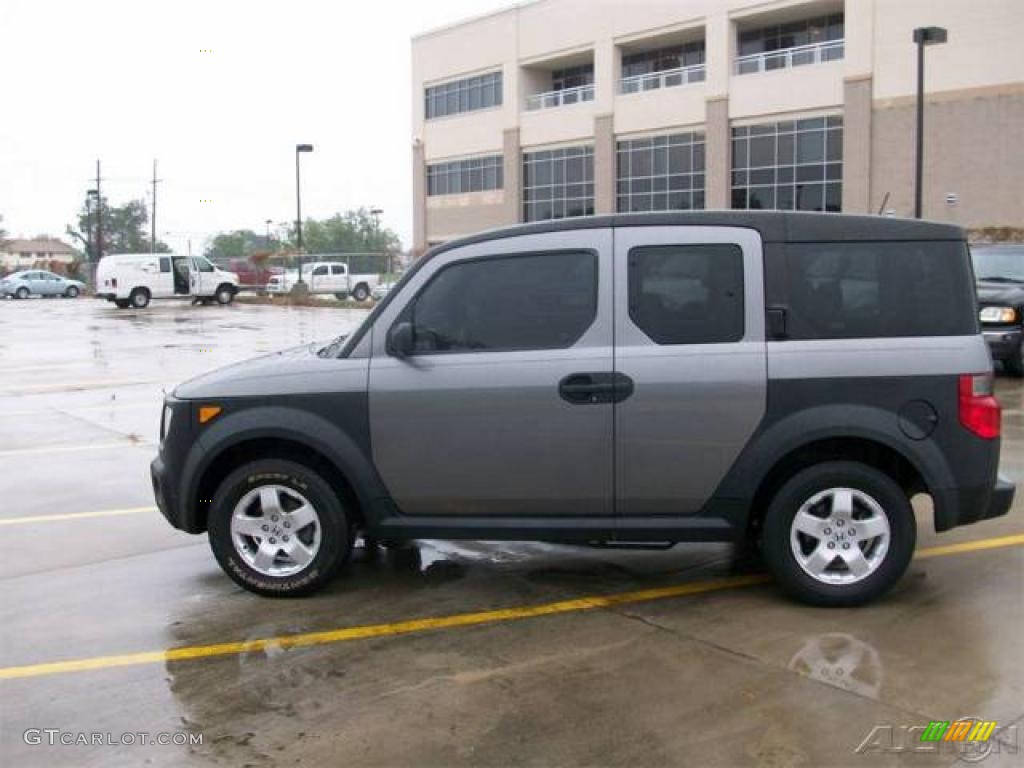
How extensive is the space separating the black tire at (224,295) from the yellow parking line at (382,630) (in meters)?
39.7

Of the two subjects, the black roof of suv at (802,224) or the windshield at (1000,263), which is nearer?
the black roof of suv at (802,224)

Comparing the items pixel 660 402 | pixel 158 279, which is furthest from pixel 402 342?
pixel 158 279

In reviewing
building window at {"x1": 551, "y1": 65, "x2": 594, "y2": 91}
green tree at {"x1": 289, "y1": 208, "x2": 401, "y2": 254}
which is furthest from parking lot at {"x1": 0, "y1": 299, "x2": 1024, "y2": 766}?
green tree at {"x1": 289, "y1": 208, "x2": 401, "y2": 254}

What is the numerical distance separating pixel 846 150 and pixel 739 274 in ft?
153

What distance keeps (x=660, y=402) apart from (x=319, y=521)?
181cm

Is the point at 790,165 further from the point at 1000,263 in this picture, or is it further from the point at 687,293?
the point at 687,293

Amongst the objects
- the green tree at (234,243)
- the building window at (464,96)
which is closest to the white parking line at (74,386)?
the building window at (464,96)

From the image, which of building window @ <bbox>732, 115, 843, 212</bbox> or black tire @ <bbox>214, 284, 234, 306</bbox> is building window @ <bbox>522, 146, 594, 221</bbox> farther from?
black tire @ <bbox>214, 284, 234, 306</bbox>

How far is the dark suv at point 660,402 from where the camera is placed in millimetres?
4965

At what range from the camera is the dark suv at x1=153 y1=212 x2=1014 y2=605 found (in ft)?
16.3

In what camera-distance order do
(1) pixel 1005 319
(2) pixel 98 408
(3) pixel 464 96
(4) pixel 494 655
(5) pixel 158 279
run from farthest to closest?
(3) pixel 464 96 → (5) pixel 158 279 → (1) pixel 1005 319 → (2) pixel 98 408 → (4) pixel 494 655

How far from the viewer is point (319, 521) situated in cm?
526

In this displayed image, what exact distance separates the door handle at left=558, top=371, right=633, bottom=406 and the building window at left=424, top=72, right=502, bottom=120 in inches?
2438

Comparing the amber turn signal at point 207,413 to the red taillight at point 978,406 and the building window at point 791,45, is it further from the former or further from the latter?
the building window at point 791,45
